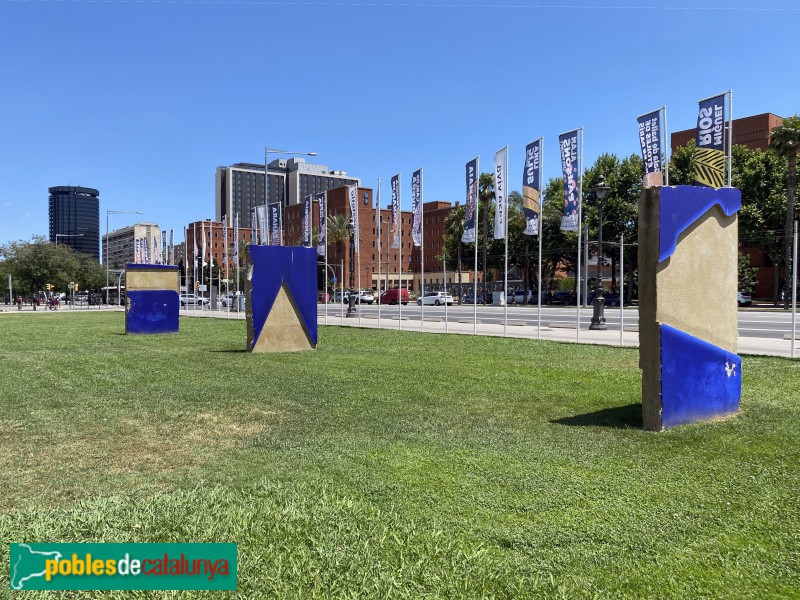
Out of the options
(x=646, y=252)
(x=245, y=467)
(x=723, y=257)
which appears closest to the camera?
(x=245, y=467)

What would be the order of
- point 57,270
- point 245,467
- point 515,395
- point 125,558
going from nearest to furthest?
point 125,558
point 245,467
point 515,395
point 57,270

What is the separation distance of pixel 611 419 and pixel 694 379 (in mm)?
985

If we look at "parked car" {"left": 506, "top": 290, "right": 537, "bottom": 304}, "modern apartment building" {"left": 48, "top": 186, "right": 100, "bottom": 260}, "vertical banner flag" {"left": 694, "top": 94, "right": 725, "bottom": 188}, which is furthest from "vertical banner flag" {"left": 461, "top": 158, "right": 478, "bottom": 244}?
"modern apartment building" {"left": 48, "top": 186, "right": 100, "bottom": 260}

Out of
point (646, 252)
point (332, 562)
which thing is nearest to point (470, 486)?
point (332, 562)

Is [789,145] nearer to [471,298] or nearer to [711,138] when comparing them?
[711,138]

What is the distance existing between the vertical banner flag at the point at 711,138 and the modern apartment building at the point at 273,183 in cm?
8473

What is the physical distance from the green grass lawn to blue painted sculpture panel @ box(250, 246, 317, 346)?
498 cm

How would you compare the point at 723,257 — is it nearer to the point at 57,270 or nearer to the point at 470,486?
the point at 470,486

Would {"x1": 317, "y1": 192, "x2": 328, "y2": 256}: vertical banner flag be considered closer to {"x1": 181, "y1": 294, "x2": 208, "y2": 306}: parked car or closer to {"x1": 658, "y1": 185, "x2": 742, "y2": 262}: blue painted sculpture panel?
{"x1": 181, "y1": 294, "x2": 208, "y2": 306}: parked car

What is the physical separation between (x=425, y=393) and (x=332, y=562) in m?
5.32

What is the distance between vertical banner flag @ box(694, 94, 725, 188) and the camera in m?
13.8

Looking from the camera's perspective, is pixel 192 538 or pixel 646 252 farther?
pixel 646 252

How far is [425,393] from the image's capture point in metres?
8.58

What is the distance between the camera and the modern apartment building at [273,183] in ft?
359
